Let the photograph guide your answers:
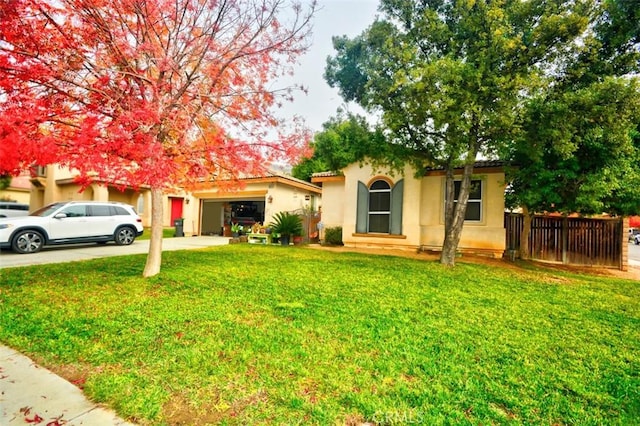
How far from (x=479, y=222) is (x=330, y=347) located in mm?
9963

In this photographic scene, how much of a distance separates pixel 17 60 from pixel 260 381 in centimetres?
585

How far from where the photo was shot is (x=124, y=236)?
12164 millimetres

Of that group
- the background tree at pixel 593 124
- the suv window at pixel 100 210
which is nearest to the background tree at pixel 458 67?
the background tree at pixel 593 124

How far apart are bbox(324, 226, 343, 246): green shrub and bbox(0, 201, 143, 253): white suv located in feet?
26.4

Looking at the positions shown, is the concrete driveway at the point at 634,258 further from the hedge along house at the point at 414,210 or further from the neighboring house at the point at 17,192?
the neighboring house at the point at 17,192

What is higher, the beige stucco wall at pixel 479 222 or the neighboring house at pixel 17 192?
the neighboring house at pixel 17 192

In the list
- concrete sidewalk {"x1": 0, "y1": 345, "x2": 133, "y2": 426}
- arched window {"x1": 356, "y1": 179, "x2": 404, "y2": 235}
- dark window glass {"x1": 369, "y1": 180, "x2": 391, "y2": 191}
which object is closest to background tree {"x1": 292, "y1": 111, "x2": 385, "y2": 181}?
dark window glass {"x1": 369, "y1": 180, "x2": 391, "y2": 191}

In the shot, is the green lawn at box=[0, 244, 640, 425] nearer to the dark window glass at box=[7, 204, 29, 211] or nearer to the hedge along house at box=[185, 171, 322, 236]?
the hedge along house at box=[185, 171, 322, 236]

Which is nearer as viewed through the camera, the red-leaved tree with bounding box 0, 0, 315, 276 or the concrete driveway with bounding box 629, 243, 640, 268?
the red-leaved tree with bounding box 0, 0, 315, 276

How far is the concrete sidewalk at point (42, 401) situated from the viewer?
218cm

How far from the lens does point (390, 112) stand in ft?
26.3

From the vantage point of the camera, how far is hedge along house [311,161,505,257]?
11070 millimetres

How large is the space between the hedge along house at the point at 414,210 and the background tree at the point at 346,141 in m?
0.99

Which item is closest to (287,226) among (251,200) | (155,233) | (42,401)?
(251,200)
